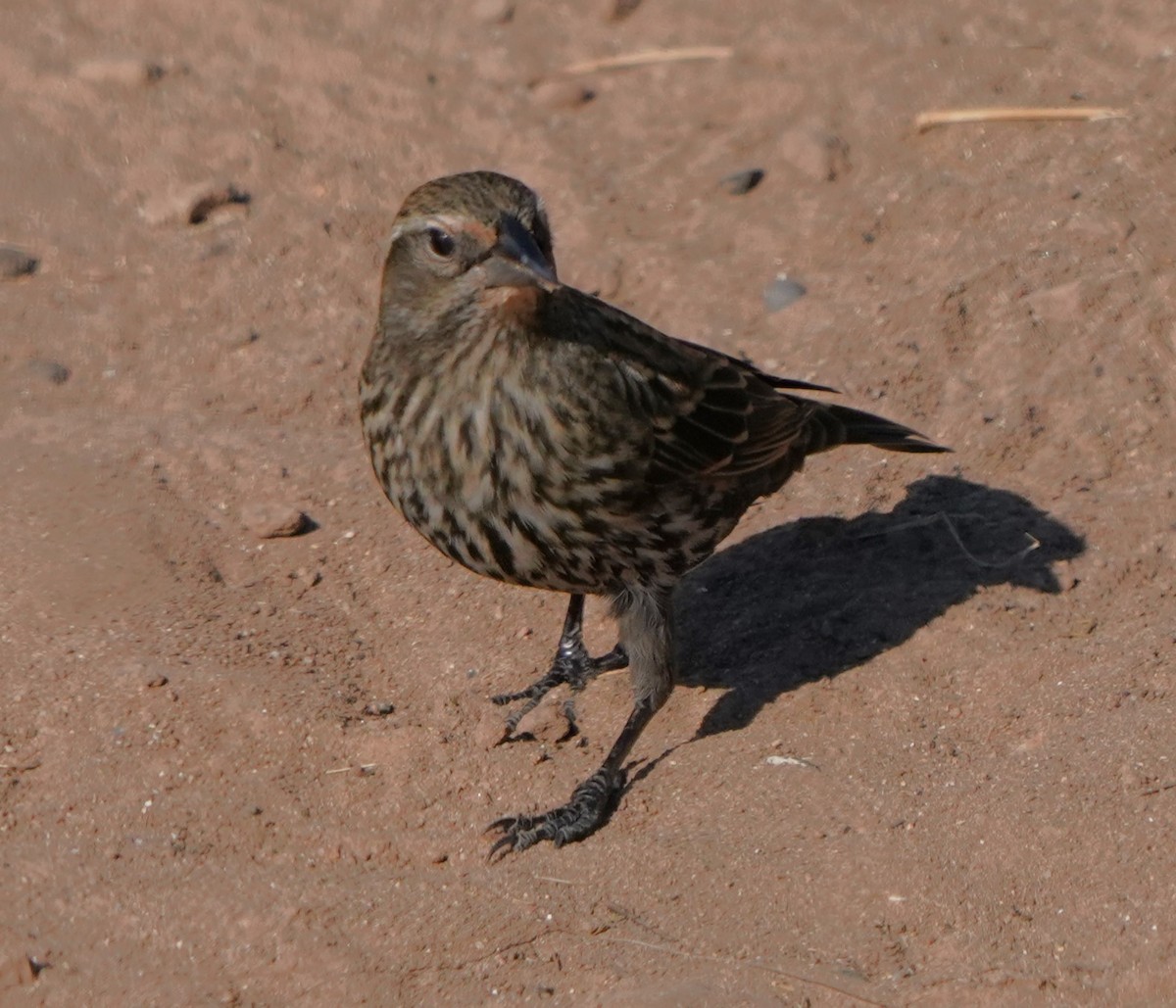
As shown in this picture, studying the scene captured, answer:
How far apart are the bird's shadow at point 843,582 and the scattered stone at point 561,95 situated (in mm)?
3275

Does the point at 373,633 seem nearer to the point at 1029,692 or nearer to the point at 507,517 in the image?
the point at 507,517

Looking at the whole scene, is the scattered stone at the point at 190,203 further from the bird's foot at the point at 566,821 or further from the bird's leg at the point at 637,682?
the bird's foot at the point at 566,821

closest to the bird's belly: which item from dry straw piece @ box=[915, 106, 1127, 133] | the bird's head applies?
the bird's head

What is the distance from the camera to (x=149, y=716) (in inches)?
230

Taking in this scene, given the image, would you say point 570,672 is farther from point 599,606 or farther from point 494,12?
point 494,12

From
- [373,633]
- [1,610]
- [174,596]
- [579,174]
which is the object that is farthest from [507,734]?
[579,174]

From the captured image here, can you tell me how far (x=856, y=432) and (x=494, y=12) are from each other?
4.40 m

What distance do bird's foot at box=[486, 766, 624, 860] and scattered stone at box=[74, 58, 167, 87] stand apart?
17.0 ft

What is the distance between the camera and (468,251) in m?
5.16

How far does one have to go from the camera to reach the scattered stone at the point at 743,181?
860 cm

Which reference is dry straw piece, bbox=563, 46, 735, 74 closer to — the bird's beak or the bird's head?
the bird's head

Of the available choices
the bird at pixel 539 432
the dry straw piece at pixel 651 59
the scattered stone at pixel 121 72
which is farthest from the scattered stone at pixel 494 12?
the bird at pixel 539 432

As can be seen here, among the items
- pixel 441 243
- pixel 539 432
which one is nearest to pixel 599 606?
pixel 539 432

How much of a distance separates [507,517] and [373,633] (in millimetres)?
1237
